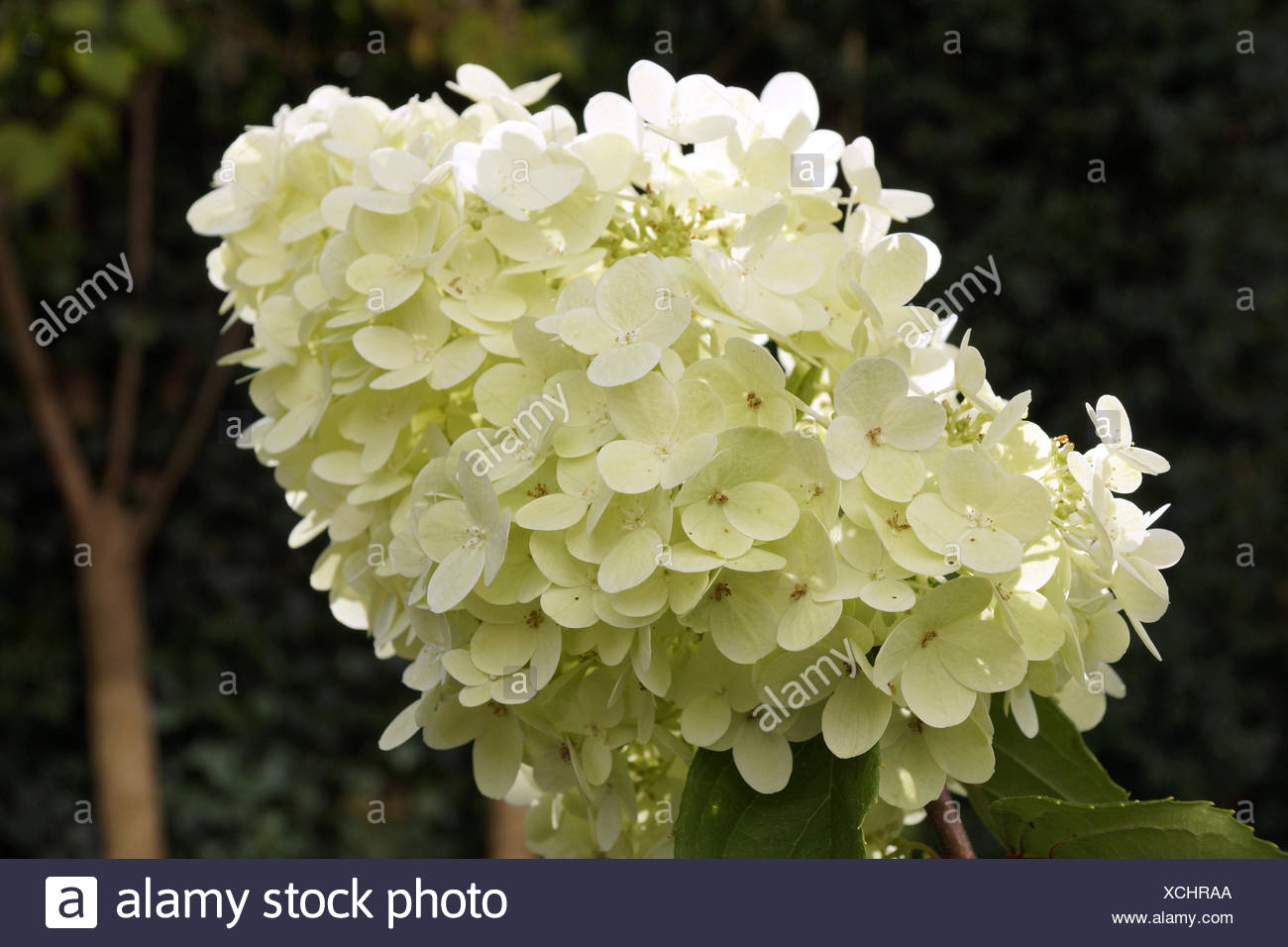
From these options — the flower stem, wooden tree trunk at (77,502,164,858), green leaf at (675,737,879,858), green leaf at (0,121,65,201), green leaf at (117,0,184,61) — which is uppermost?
green leaf at (117,0,184,61)

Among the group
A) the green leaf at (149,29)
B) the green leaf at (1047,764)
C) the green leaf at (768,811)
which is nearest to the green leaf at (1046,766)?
the green leaf at (1047,764)

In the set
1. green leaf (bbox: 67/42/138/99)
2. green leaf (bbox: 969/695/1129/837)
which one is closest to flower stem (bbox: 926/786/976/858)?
green leaf (bbox: 969/695/1129/837)

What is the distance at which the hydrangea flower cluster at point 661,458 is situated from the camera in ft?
1.57

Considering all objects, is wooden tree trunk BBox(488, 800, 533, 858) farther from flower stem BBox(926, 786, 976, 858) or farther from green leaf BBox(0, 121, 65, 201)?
flower stem BBox(926, 786, 976, 858)

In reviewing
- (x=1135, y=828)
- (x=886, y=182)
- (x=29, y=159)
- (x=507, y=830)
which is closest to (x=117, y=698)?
(x=507, y=830)

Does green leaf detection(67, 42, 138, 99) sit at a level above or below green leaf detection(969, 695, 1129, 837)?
above

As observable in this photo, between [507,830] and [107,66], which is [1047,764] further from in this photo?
[107,66]

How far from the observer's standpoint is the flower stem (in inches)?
22.6

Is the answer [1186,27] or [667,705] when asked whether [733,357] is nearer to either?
[667,705]

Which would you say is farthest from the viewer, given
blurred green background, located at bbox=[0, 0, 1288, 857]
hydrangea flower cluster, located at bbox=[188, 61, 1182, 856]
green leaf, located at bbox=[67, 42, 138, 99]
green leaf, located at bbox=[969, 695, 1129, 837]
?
blurred green background, located at bbox=[0, 0, 1288, 857]

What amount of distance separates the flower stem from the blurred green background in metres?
1.64

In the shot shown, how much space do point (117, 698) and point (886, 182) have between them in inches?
68.7

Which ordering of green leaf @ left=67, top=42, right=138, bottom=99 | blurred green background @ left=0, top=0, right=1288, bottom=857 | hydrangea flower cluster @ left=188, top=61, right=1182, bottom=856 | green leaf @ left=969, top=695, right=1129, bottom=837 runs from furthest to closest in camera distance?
blurred green background @ left=0, top=0, right=1288, bottom=857
green leaf @ left=67, top=42, right=138, bottom=99
green leaf @ left=969, top=695, right=1129, bottom=837
hydrangea flower cluster @ left=188, top=61, right=1182, bottom=856

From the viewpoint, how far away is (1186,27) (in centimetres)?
214
